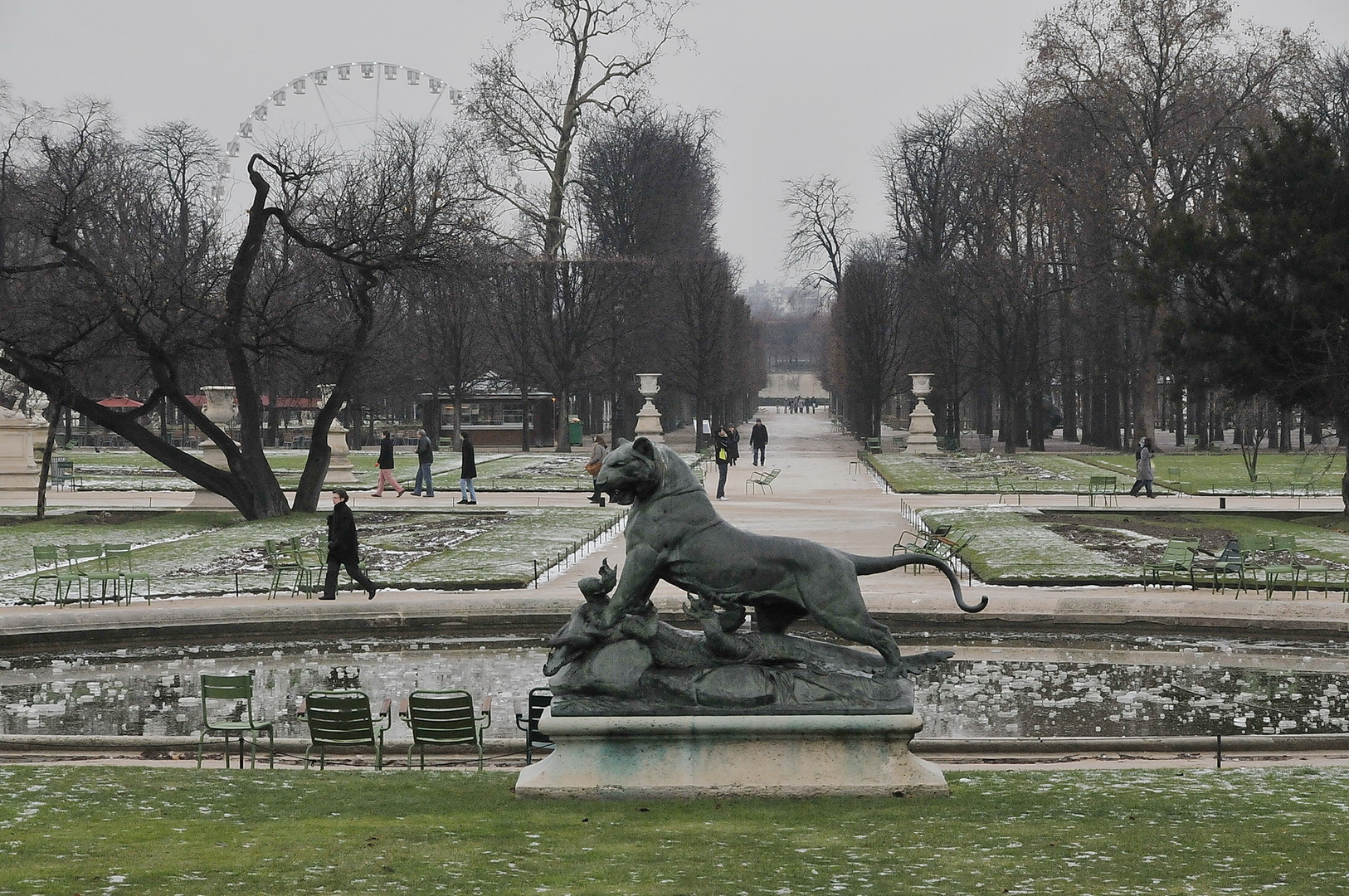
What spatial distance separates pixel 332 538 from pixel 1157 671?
386 inches

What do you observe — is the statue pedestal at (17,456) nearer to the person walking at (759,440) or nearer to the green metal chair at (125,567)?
the green metal chair at (125,567)

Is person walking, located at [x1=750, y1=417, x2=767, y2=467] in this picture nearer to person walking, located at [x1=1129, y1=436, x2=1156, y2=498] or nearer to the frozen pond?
person walking, located at [x1=1129, y1=436, x2=1156, y2=498]

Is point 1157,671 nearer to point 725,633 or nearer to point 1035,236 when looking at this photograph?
point 725,633

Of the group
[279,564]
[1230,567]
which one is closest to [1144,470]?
[1230,567]

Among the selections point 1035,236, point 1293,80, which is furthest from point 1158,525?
point 1035,236

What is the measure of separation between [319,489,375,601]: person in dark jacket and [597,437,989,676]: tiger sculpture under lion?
988 cm

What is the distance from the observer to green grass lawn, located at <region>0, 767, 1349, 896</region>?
23.5 feet

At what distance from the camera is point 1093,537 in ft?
91.9

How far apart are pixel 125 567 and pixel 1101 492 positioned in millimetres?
23713

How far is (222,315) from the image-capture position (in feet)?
97.1

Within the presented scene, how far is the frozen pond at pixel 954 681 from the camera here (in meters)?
13.3

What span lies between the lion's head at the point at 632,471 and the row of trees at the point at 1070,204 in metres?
35.4

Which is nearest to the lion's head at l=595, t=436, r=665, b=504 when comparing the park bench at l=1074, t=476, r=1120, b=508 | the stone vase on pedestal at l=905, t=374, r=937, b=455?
the park bench at l=1074, t=476, r=1120, b=508

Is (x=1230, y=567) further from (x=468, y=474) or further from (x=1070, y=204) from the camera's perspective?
(x=1070, y=204)
